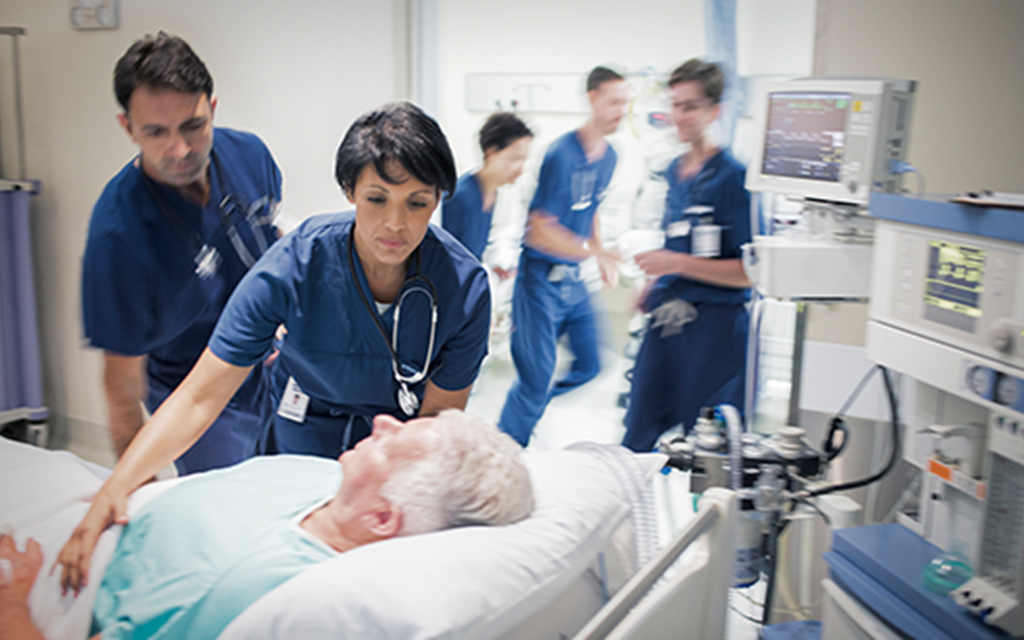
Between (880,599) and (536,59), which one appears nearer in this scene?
(880,599)

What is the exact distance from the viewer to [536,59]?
2.06 m

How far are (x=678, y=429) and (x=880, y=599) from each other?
3.02 ft

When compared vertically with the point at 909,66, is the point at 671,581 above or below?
below

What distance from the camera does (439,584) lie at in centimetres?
94

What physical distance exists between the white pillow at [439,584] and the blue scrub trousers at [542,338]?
1.09 metres

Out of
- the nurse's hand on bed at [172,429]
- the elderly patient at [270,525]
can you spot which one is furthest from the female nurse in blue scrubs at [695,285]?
the nurse's hand on bed at [172,429]

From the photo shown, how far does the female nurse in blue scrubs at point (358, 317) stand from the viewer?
4.53 ft

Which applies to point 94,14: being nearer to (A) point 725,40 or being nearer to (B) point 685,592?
(A) point 725,40

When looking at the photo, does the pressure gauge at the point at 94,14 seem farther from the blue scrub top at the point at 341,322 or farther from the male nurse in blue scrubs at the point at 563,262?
the male nurse in blue scrubs at the point at 563,262

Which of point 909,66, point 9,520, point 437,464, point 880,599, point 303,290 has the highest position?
point 909,66

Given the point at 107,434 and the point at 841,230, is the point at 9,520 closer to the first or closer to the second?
the point at 107,434

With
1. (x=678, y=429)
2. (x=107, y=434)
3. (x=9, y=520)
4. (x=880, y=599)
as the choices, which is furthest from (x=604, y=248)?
(x=9, y=520)

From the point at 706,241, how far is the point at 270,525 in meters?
1.38

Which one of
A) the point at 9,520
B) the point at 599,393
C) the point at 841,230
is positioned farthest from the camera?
the point at 599,393
